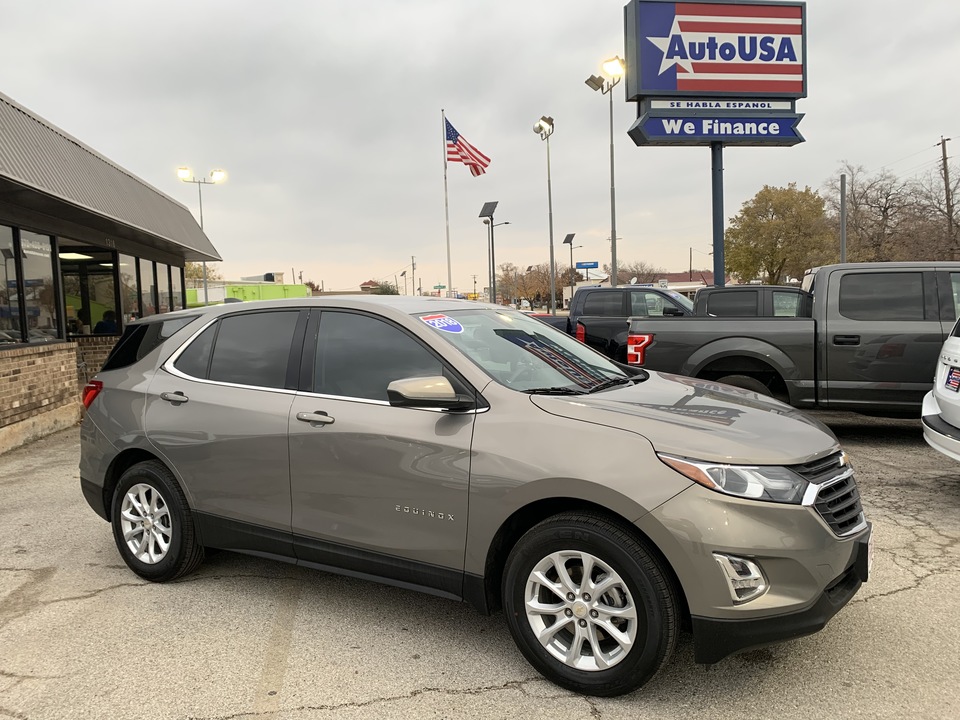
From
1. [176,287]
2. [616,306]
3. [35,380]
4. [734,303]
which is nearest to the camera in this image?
[734,303]

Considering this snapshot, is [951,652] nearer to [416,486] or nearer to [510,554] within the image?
[510,554]

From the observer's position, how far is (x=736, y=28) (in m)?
15.7

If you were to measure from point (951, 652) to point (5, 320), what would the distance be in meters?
9.85

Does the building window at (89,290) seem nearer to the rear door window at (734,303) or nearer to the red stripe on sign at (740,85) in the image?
the rear door window at (734,303)

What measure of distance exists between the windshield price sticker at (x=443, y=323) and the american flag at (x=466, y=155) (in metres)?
22.6

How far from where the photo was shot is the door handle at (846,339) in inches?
281

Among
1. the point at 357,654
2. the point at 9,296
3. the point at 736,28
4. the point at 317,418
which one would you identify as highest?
the point at 736,28

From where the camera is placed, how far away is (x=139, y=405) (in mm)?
4105

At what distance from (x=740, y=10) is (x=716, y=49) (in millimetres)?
1103

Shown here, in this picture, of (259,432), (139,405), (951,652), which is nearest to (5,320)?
(139,405)

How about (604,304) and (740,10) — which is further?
(740,10)

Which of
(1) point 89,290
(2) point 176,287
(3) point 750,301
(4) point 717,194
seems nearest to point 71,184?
(1) point 89,290

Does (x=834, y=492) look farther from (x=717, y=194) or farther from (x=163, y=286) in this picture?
(x=163, y=286)

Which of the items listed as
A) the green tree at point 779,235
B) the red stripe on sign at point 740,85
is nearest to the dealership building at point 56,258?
the red stripe on sign at point 740,85
